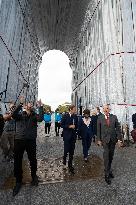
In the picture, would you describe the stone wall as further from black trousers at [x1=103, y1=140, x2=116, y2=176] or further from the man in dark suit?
black trousers at [x1=103, y1=140, x2=116, y2=176]

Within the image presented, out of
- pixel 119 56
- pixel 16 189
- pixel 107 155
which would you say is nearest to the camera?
pixel 16 189

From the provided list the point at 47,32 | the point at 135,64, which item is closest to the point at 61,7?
the point at 47,32

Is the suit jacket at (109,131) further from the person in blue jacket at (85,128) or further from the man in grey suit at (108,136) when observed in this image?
the person in blue jacket at (85,128)

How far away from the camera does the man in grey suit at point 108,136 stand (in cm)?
684

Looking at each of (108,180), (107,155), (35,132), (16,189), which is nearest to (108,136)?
(107,155)

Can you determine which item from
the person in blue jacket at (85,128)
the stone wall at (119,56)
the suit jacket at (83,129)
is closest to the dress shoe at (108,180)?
the person in blue jacket at (85,128)

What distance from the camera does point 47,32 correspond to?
43125mm

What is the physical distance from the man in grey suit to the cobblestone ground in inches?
17.1

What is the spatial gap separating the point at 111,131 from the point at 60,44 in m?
44.2

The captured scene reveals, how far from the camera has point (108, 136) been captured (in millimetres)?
6867

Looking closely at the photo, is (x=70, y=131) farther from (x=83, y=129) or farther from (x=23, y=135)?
(x=23, y=135)

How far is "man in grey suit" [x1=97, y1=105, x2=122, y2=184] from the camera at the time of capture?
6840 mm

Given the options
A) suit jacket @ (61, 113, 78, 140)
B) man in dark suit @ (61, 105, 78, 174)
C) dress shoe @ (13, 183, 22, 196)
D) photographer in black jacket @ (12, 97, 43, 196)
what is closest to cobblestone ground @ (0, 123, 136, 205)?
dress shoe @ (13, 183, 22, 196)

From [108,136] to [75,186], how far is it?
140 centimetres
